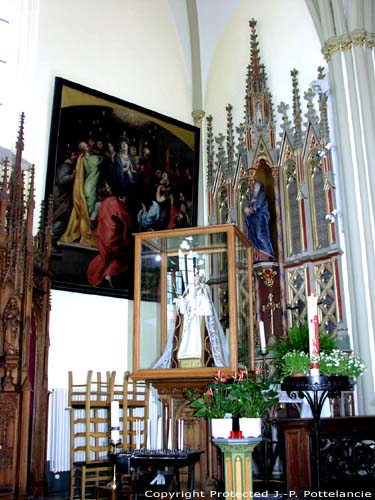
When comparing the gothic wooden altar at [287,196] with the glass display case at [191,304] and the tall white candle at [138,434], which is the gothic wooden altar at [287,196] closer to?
the tall white candle at [138,434]

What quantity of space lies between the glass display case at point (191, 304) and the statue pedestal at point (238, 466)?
6.19ft

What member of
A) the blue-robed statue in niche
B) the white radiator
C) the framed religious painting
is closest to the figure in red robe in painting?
the framed religious painting

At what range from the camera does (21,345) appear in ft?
Answer: 28.1

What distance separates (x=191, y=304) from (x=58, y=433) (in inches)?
153

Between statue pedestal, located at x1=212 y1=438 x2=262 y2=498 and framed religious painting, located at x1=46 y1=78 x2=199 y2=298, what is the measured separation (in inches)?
247

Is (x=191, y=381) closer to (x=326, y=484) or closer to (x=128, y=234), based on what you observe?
(x=326, y=484)

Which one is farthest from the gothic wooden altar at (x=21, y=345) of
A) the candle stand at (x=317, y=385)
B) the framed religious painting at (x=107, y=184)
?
the candle stand at (x=317, y=385)

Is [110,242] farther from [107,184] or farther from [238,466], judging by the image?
[238,466]

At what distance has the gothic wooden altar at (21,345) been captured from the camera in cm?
822

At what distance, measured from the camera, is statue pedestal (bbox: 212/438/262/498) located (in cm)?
492

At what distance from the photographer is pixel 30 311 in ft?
28.9

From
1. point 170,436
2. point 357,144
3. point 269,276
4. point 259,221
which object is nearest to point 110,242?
point 259,221

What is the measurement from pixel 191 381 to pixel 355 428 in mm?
1766

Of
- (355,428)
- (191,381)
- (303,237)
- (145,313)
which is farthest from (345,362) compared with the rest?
(303,237)
